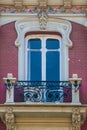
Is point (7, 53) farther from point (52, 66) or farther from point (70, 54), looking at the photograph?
point (70, 54)

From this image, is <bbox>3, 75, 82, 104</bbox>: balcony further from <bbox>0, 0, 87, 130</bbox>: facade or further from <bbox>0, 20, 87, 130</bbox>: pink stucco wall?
<bbox>0, 20, 87, 130</bbox>: pink stucco wall

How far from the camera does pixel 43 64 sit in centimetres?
2344

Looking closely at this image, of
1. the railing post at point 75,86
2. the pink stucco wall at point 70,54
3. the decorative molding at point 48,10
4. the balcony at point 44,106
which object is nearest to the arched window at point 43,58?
the pink stucco wall at point 70,54

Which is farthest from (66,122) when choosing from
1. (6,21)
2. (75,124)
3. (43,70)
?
(6,21)

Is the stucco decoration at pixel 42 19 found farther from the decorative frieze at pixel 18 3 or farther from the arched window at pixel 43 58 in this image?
the decorative frieze at pixel 18 3

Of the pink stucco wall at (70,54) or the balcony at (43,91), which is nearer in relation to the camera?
the balcony at (43,91)

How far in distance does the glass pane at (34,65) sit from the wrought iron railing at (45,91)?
1.81 ft

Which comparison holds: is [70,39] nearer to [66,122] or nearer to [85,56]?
[85,56]

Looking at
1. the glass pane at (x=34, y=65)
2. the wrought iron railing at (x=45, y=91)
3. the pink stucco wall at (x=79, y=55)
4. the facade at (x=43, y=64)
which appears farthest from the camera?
the glass pane at (x=34, y=65)

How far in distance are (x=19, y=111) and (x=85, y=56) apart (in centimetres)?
282

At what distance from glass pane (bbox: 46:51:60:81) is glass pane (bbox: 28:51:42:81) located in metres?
0.27

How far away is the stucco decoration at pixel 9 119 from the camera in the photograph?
22.0 meters

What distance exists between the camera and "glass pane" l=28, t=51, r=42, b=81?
23.3 metres

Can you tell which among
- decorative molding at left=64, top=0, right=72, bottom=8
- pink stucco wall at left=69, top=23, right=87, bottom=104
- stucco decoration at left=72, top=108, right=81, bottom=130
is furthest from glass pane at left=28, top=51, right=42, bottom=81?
stucco decoration at left=72, top=108, right=81, bottom=130
